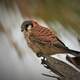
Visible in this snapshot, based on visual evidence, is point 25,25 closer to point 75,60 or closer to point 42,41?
point 42,41

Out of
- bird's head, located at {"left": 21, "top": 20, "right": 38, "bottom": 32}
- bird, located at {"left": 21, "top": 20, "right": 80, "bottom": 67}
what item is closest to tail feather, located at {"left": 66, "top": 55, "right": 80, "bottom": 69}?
bird, located at {"left": 21, "top": 20, "right": 80, "bottom": 67}

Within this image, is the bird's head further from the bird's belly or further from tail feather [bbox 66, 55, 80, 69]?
tail feather [bbox 66, 55, 80, 69]

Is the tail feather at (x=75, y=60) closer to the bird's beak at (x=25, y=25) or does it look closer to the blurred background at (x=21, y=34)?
the blurred background at (x=21, y=34)

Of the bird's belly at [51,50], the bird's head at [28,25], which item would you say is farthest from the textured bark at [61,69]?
the bird's head at [28,25]

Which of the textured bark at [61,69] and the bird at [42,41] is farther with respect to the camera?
the bird at [42,41]

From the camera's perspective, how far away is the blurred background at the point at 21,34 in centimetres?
207

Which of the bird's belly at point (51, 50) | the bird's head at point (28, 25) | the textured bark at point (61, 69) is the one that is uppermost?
the bird's head at point (28, 25)

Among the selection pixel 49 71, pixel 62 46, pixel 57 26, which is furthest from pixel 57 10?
pixel 49 71

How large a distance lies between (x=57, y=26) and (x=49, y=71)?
0.95ft

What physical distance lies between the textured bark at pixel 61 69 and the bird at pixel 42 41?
4cm

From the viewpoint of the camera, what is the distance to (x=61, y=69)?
1.92 meters

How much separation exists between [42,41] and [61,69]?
0.22 meters

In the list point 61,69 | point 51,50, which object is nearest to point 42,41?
point 51,50

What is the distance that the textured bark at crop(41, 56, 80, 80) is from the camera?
6.18 feet
